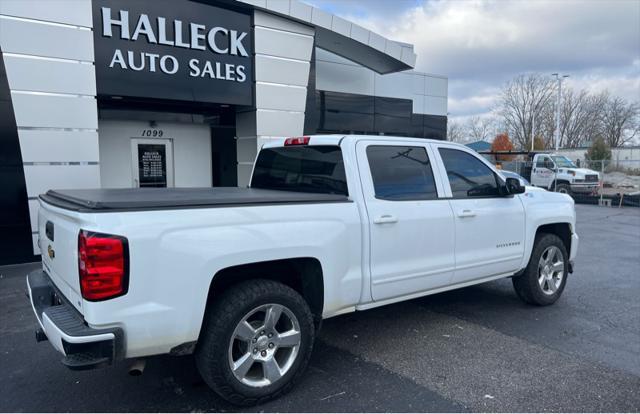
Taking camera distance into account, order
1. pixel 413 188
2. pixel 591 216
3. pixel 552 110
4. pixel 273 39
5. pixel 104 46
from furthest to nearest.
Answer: pixel 552 110
pixel 591 216
pixel 273 39
pixel 104 46
pixel 413 188

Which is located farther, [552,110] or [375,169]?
[552,110]

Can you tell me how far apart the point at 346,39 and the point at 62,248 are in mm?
9837

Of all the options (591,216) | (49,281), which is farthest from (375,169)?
(591,216)

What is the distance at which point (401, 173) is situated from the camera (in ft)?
14.3

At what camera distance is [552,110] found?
190 feet

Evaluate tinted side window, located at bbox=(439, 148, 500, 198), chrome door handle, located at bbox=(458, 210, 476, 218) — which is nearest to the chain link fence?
tinted side window, located at bbox=(439, 148, 500, 198)

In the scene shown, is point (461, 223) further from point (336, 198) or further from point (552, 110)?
point (552, 110)

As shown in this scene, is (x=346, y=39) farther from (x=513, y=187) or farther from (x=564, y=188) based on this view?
(x=564, y=188)

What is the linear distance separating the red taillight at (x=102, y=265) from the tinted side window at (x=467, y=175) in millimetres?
3210

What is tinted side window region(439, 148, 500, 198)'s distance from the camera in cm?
479

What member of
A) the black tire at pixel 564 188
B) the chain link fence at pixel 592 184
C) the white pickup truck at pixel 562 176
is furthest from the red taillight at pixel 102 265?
the black tire at pixel 564 188

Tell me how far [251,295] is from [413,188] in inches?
76.4

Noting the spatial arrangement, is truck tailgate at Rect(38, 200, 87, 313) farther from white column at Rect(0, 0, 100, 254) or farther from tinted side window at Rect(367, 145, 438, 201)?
white column at Rect(0, 0, 100, 254)

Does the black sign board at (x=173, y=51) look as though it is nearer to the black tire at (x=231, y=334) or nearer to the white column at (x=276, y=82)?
the white column at (x=276, y=82)
